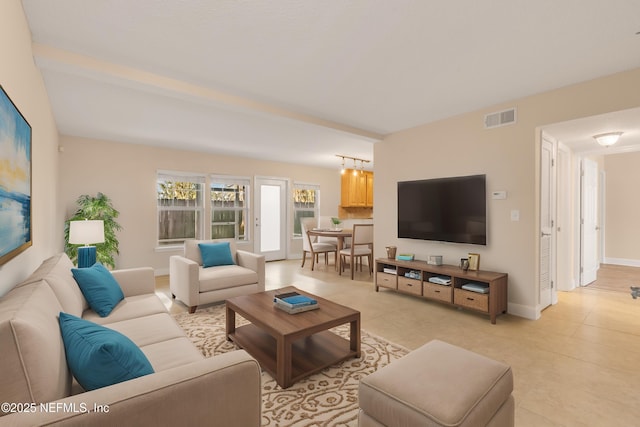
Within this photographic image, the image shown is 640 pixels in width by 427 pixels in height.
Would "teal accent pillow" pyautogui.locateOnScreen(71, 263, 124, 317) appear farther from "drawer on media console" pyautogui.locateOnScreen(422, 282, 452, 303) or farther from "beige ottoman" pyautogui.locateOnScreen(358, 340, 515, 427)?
"drawer on media console" pyautogui.locateOnScreen(422, 282, 452, 303)

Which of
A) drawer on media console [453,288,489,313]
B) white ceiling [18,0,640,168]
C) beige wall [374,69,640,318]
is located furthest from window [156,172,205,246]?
drawer on media console [453,288,489,313]

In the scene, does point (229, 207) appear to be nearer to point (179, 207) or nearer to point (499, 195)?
point (179, 207)

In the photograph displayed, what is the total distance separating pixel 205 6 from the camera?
1.90m

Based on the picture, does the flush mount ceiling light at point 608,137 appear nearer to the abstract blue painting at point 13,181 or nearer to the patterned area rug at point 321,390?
the patterned area rug at point 321,390

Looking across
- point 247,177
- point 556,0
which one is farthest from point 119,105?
point 556,0

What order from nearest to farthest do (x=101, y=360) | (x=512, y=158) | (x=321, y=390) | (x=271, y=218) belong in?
(x=101, y=360)
(x=321, y=390)
(x=512, y=158)
(x=271, y=218)

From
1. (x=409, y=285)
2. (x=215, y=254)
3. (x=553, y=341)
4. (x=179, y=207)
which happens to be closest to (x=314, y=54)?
(x=215, y=254)

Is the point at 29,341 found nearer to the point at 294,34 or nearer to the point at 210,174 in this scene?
the point at 294,34

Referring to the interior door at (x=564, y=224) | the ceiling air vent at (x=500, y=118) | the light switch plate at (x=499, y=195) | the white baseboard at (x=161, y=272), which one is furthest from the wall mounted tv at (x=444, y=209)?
the white baseboard at (x=161, y=272)

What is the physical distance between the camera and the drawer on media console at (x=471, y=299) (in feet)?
10.8

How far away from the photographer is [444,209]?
158 inches

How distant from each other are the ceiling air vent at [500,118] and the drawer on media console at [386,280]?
2.30 m

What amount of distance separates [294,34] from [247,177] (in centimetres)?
484

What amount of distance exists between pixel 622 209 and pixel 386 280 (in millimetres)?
5942
